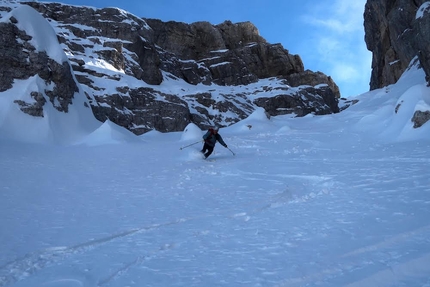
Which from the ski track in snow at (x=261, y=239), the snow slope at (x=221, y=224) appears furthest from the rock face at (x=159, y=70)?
the ski track in snow at (x=261, y=239)

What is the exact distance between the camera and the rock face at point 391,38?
50.9m

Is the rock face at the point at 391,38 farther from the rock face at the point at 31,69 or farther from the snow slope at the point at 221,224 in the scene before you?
the rock face at the point at 31,69

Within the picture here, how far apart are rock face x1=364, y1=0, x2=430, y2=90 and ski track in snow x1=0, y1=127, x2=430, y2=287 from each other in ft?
90.5

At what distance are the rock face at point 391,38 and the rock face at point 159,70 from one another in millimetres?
21524

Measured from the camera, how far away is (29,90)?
2286 cm

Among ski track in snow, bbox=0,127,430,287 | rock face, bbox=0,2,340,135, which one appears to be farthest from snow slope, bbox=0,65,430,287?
rock face, bbox=0,2,340,135

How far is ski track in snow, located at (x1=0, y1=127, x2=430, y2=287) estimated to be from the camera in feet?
12.1

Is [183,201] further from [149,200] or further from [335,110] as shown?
[335,110]

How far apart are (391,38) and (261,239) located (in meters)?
68.3

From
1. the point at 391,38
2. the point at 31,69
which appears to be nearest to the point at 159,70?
the point at 391,38

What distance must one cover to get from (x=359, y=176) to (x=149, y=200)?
219 inches

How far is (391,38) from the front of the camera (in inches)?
2419

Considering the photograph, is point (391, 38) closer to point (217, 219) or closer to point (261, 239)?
point (217, 219)

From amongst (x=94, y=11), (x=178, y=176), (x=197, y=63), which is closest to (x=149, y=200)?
(x=178, y=176)
